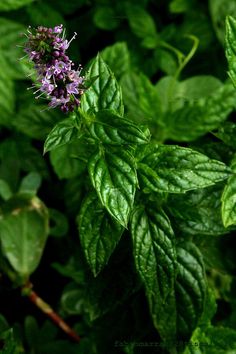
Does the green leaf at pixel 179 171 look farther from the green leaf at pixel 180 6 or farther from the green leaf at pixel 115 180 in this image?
the green leaf at pixel 180 6

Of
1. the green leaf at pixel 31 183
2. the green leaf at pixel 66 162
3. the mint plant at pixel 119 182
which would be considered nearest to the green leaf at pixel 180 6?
the mint plant at pixel 119 182

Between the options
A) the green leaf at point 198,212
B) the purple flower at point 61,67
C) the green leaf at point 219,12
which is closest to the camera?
the purple flower at point 61,67

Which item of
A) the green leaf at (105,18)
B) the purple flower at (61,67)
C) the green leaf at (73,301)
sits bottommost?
the green leaf at (73,301)

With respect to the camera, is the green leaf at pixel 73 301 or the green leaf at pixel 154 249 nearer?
the green leaf at pixel 154 249

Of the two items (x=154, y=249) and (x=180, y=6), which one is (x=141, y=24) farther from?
(x=154, y=249)

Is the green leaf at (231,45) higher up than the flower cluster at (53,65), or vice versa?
the flower cluster at (53,65)

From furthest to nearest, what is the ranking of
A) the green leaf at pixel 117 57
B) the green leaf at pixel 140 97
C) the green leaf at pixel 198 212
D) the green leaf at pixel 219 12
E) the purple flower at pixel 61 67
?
the green leaf at pixel 219 12, the green leaf at pixel 117 57, the green leaf at pixel 140 97, the green leaf at pixel 198 212, the purple flower at pixel 61 67
